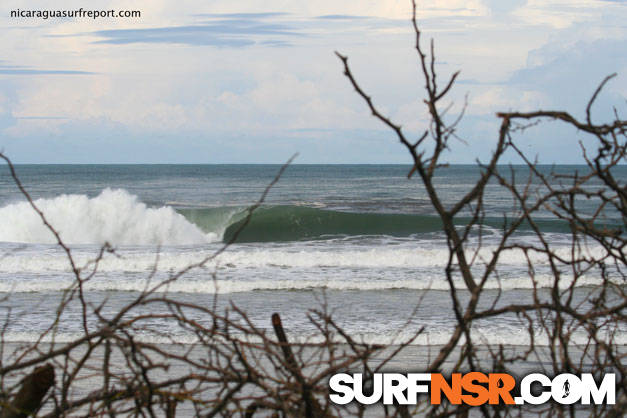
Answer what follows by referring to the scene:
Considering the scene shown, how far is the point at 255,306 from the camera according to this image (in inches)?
350

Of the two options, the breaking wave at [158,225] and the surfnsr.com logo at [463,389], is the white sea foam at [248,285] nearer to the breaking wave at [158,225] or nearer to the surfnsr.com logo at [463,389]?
the surfnsr.com logo at [463,389]

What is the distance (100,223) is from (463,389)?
71.4 ft

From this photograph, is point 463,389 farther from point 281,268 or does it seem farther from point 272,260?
point 272,260

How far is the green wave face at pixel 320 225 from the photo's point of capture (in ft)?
68.1

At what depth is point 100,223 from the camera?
22.2m

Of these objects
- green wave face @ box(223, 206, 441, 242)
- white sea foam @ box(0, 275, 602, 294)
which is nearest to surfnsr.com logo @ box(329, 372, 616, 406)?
white sea foam @ box(0, 275, 602, 294)

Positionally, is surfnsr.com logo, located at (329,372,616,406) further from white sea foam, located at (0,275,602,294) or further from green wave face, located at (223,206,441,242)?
green wave face, located at (223,206,441,242)

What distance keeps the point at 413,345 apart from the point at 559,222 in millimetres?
16902

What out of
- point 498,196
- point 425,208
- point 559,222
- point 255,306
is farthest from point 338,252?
point 498,196

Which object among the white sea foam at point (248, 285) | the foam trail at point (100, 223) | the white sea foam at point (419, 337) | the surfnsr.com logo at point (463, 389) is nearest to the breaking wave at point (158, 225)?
the foam trail at point (100, 223)

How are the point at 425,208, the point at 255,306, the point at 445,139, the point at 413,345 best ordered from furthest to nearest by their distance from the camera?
the point at 425,208 < the point at 255,306 < the point at 413,345 < the point at 445,139

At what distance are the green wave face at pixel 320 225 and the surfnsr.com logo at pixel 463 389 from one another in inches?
699

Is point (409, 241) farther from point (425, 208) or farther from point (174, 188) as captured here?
point (174, 188)

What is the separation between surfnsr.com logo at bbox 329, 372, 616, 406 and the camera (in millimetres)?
1646
